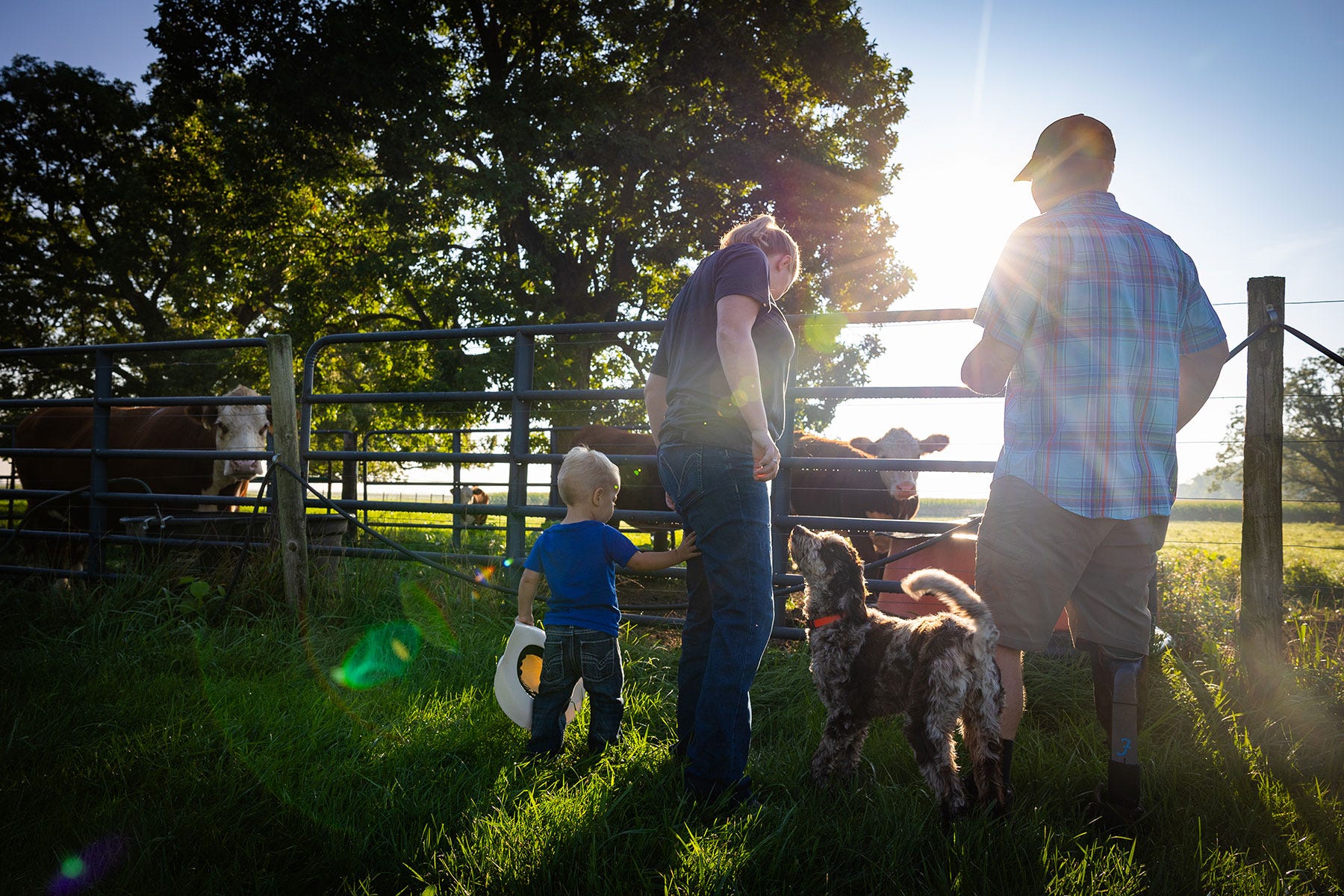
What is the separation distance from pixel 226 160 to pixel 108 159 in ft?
30.9

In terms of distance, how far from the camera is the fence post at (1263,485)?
3461mm

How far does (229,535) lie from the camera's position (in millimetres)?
5496

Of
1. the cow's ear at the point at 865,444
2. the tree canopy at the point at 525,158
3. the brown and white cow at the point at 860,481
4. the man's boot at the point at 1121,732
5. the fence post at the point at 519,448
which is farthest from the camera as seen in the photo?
the tree canopy at the point at 525,158

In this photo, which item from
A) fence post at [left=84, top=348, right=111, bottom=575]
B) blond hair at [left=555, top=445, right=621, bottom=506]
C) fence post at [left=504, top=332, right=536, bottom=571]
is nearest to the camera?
blond hair at [left=555, top=445, right=621, bottom=506]

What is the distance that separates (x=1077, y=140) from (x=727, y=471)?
148 cm

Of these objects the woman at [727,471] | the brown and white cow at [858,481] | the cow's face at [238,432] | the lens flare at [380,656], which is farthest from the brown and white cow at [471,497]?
the woman at [727,471]

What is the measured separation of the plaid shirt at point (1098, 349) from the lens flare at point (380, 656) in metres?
2.96

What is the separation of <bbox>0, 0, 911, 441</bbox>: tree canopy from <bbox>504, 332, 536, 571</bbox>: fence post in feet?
29.2

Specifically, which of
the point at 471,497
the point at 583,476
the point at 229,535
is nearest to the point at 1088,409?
the point at 583,476

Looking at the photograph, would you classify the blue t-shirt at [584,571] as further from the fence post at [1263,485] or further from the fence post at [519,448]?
the fence post at [1263,485]

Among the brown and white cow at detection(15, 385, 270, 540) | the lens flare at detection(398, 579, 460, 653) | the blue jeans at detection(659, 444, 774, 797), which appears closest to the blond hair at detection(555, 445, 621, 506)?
the blue jeans at detection(659, 444, 774, 797)

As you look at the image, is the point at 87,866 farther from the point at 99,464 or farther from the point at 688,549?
the point at 99,464

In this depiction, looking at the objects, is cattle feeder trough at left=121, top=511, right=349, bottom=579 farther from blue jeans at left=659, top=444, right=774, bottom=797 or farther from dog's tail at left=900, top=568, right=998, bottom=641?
dog's tail at left=900, top=568, right=998, bottom=641

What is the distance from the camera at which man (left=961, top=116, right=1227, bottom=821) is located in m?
2.20
